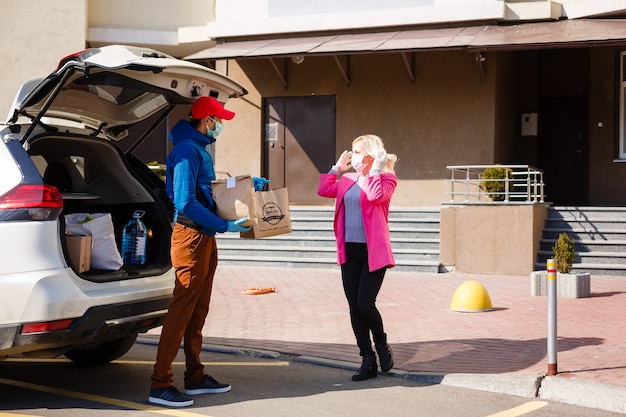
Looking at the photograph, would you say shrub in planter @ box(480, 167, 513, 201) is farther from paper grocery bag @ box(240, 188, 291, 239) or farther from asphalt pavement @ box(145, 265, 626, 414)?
paper grocery bag @ box(240, 188, 291, 239)

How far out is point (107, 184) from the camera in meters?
7.04

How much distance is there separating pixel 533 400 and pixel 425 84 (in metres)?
13.6

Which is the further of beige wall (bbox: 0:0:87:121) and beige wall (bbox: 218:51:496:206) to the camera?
beige wall (bbox: 0:0:87:121)

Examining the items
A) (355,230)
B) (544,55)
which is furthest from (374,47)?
(355,230)

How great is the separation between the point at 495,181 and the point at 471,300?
5.39 m

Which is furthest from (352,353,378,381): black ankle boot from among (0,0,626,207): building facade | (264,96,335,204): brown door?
(264,96,335,204): brown door

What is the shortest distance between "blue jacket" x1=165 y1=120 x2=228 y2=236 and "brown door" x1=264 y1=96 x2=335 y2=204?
14111 millimetres

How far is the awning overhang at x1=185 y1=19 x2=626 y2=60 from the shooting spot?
53.0ft

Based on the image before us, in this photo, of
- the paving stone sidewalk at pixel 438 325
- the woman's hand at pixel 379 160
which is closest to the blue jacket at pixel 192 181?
the woman's hand at pixel 379 160

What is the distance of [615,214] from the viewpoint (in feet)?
53.1

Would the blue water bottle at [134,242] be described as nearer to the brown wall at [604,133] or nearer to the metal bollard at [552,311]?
the metal bollard at [552,311]

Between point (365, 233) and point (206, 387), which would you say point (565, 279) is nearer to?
point (365, 233)

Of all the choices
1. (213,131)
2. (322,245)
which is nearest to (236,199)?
(213,131)

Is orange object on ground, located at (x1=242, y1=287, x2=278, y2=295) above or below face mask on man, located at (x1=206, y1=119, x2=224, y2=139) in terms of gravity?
below
